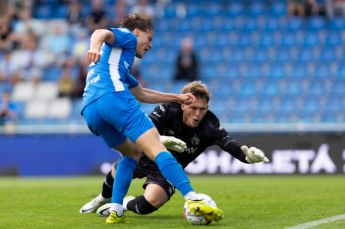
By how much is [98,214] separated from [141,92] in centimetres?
128

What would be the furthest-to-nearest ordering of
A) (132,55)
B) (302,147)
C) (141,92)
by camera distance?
(302,147)
(141,92)
(132,55)

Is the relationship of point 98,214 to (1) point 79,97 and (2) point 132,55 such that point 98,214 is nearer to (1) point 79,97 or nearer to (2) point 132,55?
(2) point 132,55

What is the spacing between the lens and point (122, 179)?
307 inches

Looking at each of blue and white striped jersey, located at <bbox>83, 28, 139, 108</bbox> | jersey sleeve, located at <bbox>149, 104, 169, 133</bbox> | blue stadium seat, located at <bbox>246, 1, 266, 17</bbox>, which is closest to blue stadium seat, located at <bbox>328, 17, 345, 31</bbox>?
blue stadium seat, located at <bbox>246, 1, 266, 17</bbox>

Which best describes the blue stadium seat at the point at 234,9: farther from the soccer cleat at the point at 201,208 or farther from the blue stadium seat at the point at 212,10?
the soccer cleat at the point at 201,208

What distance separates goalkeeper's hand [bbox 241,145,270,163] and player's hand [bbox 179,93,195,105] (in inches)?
26.4

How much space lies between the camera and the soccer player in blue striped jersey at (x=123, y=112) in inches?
282

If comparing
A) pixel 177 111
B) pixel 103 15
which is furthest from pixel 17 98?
pixel 177 111

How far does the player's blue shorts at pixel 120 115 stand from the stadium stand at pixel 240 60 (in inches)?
465

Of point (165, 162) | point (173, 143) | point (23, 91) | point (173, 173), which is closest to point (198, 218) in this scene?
point (173, 173)

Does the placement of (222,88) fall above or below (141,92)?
below

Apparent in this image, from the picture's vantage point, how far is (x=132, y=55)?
7.57 m

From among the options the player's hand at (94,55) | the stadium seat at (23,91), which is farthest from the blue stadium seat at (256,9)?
the player's hand at (94,55)

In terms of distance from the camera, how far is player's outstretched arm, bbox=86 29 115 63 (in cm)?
678
